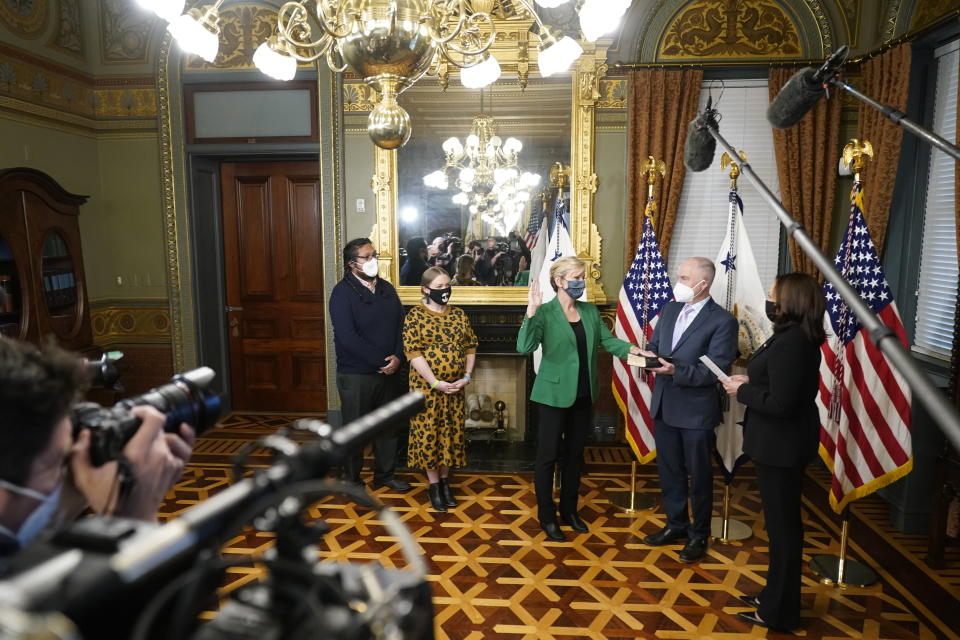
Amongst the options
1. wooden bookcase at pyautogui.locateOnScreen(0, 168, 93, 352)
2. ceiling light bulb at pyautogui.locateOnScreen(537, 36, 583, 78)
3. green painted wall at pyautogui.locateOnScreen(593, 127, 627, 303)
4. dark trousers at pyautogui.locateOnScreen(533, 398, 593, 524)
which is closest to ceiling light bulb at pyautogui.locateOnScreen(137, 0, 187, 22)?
ceiling light bulb at pyautogui.locateOnScreen(537, 36, 583, 78)

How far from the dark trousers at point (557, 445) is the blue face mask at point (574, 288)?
50 centimetres

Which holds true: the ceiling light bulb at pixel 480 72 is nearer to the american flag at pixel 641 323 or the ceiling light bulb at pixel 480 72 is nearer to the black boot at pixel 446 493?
the american flag at pixel 641 323

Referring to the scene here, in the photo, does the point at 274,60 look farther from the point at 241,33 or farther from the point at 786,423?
the point at 241,33

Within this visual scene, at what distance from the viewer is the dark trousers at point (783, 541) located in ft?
7.44

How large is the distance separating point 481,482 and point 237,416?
2.39 meters

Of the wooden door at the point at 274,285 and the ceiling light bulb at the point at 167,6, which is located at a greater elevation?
the ceiling light bulb at the point at 167,6

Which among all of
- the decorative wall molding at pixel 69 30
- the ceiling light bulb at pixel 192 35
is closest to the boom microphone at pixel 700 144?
the ceiling light bulb at pixel 192 35

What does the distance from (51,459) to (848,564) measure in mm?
3070

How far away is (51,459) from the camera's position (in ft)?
3.03

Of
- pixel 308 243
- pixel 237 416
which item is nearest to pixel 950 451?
pixel 308 243

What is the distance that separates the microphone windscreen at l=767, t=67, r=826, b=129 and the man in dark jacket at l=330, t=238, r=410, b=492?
2404 mm

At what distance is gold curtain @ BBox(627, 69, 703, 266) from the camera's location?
165 inches

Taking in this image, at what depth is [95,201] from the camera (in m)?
4.74

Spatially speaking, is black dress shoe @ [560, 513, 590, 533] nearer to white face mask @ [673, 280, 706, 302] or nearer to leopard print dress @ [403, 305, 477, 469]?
leopard print dress @ [403, 305, 477, 469]
